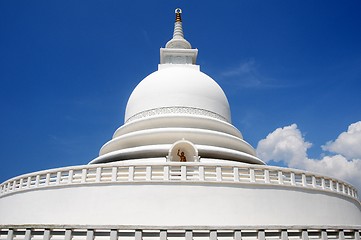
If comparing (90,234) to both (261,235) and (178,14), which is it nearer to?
(261,235)

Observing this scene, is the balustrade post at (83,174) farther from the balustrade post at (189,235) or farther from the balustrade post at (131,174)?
the balustrade post at (189,235)

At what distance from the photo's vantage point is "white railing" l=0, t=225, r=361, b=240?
666cm

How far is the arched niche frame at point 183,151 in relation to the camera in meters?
13.8

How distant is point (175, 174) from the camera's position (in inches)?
434

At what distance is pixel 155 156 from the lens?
1445cm

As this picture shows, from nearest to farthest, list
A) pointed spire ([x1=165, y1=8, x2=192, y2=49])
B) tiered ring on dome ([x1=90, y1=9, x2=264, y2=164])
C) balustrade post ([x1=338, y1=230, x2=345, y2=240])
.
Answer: balustrade post ([x1=338, y1=230, x2=345, y2=240]), tiered ring on dome ([x1=90, y1=9, x2=264, y2=164]), pointed spire ([x1=165, y1=8, x2=192, y2=49])

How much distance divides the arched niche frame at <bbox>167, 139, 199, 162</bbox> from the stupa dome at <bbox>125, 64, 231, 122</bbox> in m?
3.87

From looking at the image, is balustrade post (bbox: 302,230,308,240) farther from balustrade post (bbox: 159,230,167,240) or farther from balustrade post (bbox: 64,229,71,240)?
balustrade post (bbox: 64,229,71,240)

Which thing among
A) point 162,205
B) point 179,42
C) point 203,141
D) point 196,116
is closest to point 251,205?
point 162,205

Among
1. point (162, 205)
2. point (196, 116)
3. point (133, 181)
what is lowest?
point (162, 205)

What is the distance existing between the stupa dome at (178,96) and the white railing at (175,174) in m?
6.63

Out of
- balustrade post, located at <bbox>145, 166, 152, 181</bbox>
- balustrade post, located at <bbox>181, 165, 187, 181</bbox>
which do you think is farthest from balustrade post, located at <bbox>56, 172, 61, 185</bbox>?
balustrade post, located at <bbox>181, 165, 187, 181</bbox>

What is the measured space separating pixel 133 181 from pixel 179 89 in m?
8.63

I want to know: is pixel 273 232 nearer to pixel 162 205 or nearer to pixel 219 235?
pixel 219 235
